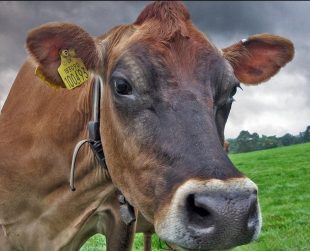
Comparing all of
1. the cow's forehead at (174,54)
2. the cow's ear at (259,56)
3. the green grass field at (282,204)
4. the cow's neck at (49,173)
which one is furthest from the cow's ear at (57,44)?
the green grass field at (282,204)

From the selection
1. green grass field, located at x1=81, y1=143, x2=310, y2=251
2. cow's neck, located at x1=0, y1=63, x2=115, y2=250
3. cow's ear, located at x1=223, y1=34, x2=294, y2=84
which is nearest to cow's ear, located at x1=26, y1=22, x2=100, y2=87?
cow's neck, located at x1=0, y1=63, x2=115, y2=250

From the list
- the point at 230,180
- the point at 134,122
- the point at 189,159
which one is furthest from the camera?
the point at 134,122

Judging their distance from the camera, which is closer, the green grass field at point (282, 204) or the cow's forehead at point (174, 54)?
the cow's forehead at point (174, 54)

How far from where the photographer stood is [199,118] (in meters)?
3.94

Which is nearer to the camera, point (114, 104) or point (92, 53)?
point (114, 104)

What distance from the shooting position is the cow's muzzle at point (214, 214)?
342 cm

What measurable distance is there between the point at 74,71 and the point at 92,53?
246 mm

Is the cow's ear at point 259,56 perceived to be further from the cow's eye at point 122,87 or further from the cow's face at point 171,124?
the cow's eye at point 122,87

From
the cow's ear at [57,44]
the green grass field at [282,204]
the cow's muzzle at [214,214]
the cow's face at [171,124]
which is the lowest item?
the green grass field at [282,204]

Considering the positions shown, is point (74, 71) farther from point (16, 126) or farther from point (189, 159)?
point (189, 159)

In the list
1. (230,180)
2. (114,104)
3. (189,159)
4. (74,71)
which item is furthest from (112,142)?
(230,180)

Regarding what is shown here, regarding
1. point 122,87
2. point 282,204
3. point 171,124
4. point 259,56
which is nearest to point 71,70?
point 122,87

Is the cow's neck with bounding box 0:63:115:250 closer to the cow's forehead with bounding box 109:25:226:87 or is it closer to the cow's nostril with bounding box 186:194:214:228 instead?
the cow's forehead with bounding box 109:25:226:87

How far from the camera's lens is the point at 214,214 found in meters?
3.41
